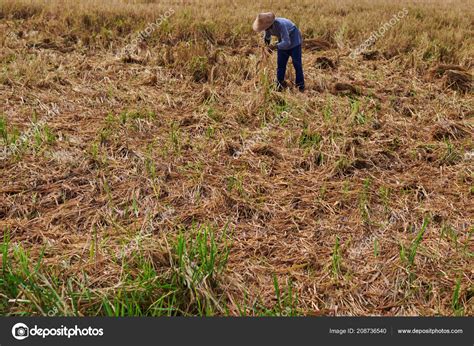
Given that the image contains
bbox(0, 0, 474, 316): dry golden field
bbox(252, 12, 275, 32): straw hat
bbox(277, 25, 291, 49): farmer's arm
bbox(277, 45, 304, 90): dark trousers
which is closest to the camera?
bbox(0, 0, 474, 316): dry golden field

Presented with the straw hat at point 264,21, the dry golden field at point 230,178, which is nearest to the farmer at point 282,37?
the straw hat at point 264,21

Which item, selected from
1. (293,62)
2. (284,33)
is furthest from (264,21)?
(293,62)

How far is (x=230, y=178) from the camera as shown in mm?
3334

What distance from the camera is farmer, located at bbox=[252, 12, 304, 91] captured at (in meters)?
4.79

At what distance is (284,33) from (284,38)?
6 centimetres

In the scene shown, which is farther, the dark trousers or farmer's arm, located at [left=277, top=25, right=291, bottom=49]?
the dark trousers

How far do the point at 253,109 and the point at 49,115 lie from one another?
86.6 inches

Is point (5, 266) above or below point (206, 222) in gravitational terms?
above

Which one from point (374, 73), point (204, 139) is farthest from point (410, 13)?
point (204, 139)

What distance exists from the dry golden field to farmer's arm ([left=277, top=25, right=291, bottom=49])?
57cm

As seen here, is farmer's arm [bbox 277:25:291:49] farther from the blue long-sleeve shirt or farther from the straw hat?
the straw hat

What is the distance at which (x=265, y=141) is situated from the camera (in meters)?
4.06

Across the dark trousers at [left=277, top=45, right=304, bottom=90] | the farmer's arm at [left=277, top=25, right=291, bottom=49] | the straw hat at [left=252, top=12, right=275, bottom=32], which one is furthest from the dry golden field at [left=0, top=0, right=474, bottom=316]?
the straw hat at [left=252, top=12, right=275, bottom=32]

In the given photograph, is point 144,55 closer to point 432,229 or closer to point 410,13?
point 432,229
